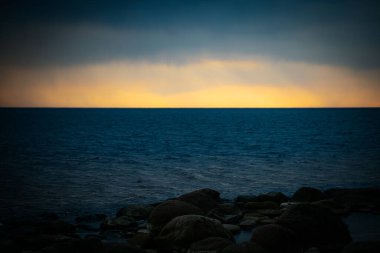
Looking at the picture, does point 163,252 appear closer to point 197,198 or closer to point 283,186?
point 197,198

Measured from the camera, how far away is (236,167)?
41000 mm

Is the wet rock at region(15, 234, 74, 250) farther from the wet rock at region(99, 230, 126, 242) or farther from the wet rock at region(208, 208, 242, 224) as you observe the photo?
the wet rock at region(208, 208, 242, 224)

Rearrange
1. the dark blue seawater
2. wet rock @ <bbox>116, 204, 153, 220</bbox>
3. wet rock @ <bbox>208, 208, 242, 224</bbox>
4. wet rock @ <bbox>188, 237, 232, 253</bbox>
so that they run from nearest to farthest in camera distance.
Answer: wet rock @ <bbox>188, 237, 232, 253</bbox> < wet rock @ <bbox>208, 208, 242, 224</bbox> < wet rock @ <bbox>116, 204, 153, 220</bbox> < the dark blue seawater

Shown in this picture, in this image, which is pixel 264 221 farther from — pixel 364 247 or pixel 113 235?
pixel 113 235

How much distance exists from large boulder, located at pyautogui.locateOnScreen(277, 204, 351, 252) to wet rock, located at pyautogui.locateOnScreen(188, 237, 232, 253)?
3819 millimetres

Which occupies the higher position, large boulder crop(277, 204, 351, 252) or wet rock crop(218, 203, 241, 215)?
large boulder crop(277, 204, 351, 252)

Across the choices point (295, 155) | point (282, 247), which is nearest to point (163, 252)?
point (282, 247)

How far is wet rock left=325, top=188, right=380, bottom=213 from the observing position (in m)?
21.0

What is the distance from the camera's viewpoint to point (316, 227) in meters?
15.3

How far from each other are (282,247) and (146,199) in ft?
45.0

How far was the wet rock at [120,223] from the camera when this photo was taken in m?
17.8

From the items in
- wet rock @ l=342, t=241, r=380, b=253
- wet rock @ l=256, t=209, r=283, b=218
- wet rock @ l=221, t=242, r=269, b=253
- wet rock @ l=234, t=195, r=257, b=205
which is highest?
wet rock @ l=342, t=241, r=380, b=253

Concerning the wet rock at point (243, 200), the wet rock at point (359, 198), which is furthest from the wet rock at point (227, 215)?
the wet rock at point (359, 198)

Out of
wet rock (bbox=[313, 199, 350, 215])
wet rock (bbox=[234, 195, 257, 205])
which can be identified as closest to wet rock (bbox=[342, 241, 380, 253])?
wet rock (bbox=[313, 199, 350, 215])
